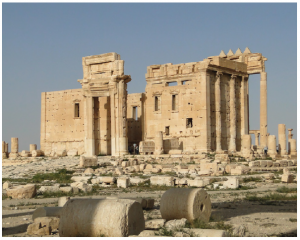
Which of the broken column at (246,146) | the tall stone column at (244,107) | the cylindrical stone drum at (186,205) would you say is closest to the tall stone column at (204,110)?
the broken column at (246,146)

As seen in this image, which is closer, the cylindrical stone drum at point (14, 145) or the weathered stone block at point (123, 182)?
the weathered stone block at point (123, 182)

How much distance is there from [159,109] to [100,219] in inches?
1304

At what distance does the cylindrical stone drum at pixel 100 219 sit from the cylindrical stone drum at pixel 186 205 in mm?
1461

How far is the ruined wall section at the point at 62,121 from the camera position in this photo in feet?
142

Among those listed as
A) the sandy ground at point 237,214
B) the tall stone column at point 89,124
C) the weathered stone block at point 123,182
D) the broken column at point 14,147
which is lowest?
the sandy ground at point 237,214

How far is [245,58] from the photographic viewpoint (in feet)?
146

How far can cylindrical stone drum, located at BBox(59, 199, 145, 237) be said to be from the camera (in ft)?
30.3

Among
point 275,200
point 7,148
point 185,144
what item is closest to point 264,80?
point 185,144

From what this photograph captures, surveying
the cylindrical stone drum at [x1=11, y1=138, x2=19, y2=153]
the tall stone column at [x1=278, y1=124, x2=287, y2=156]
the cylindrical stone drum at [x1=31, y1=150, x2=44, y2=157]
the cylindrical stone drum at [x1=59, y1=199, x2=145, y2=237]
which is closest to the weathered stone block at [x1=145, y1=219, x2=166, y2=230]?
the cylindrical stone drum at [x1=59, y1=199, x2=145, y2=237]

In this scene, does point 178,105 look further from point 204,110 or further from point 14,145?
point 14,145

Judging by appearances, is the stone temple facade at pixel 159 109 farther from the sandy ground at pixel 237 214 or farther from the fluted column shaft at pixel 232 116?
the sandy ground at pixel 237 214

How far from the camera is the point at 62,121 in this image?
145ft

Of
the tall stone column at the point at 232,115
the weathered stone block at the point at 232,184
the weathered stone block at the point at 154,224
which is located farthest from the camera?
the tall stone column at the point at 232,115

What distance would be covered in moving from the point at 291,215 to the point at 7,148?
39602 mm
